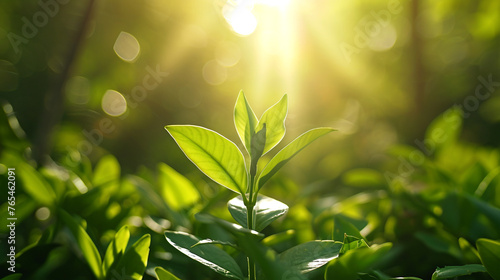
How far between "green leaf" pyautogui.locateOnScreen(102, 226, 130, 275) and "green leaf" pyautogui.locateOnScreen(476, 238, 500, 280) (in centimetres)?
63

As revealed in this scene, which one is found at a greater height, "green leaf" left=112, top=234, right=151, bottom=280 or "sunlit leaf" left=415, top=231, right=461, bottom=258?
"sunlit leaf" left=415, top=231, right=461, bottom=258

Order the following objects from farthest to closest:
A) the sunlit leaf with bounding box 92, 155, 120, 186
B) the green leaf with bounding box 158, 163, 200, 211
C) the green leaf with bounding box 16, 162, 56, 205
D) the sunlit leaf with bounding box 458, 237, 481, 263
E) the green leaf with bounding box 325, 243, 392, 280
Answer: the sunlit leaf with bounding box 92, 155, 120, 186
the green leaf with bounding box 158, 163, 200, 211
the green leaf with bounding box 16, 162, 56, 205
the sunlit leaf with bounding box 458, 237, 481, 263
the green leaf with bounding box 325, 243, 392, 280

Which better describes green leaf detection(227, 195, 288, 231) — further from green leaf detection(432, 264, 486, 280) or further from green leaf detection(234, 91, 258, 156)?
green leaf detection(432, 264, 486, 280)

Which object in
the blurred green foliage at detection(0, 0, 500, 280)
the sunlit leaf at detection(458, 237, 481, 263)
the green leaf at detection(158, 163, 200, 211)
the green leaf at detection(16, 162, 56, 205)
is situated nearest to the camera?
the sunlit leaf at detection(458, 237, 481, 263)

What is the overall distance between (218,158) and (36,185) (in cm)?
61

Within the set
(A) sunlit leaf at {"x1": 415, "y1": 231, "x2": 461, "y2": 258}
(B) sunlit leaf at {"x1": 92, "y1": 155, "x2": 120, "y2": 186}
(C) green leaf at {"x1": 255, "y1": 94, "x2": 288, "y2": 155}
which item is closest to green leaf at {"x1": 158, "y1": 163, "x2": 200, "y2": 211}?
(B) sunlit leaf at {"x1": 92, "y1": 155, "x2": 120, "y2": 186}

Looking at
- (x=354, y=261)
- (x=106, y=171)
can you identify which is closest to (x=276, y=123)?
(x=354, y=261)

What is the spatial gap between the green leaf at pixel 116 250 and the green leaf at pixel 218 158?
212 mm

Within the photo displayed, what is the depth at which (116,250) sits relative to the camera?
0.76 metres

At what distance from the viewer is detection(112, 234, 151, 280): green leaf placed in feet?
2.36

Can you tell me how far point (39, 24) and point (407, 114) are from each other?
257cm

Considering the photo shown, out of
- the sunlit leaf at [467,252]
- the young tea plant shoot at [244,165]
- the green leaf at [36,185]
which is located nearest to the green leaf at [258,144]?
the young tea plant shoot at [244,165]

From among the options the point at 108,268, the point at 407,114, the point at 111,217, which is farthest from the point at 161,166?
the point at 407,114

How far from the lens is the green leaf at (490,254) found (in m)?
0.63
